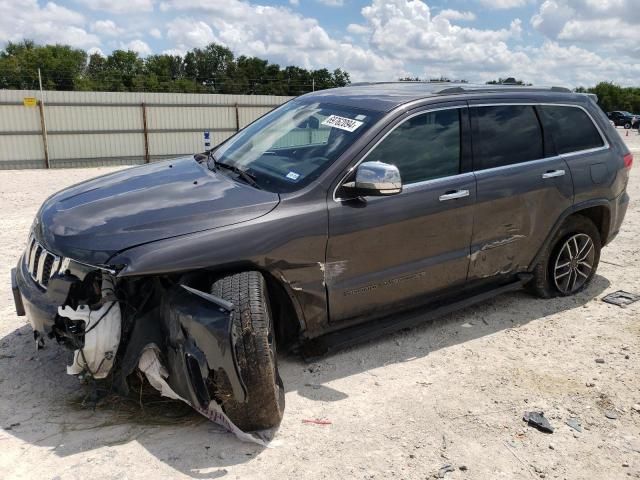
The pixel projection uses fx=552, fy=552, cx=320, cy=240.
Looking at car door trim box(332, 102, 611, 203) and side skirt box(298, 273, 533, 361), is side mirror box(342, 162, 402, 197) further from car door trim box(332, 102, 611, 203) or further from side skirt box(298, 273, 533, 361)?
side skirt box(298, 273, 533, 361)

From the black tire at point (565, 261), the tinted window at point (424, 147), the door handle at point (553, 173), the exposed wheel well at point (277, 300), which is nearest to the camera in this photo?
the exposed wheel well at point (277, 300)

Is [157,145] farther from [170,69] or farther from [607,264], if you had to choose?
[170,69]

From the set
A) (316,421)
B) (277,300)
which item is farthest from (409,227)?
(316,421)

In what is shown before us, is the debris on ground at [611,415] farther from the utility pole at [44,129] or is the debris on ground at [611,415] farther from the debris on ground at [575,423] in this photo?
the utility pole at [44,129]

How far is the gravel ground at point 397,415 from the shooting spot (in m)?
2.87

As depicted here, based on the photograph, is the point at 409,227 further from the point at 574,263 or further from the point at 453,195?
the point at 574,263

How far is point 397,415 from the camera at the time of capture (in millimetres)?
3324

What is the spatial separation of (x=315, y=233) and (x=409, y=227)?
2.42ft

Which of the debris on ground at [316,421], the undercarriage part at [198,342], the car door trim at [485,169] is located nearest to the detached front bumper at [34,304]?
the undercarriage part at [198,342]

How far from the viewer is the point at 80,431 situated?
310 centimetres

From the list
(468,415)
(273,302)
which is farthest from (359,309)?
(468,415)

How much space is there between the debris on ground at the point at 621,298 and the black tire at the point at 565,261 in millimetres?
243

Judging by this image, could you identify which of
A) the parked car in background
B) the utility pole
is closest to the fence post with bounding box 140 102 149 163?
the utility pole

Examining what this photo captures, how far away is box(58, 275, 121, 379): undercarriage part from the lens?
2.99m
